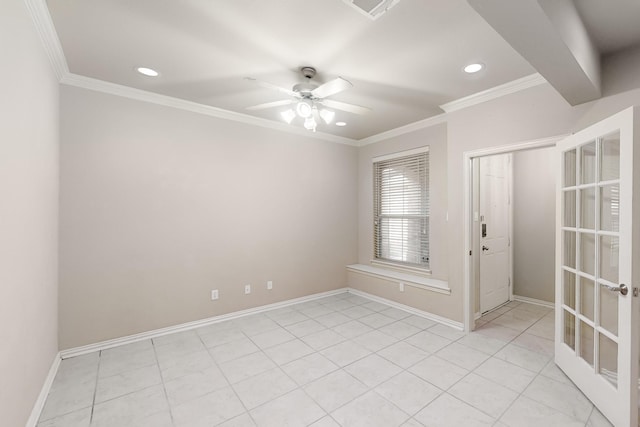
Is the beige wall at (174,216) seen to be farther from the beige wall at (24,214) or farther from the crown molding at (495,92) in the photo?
the crown molding at (495,92)

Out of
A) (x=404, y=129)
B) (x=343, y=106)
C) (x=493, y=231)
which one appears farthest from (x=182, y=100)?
(x=493, y=231)

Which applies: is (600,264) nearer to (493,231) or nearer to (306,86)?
(493,231)

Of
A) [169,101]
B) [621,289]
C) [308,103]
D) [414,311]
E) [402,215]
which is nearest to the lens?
[621,289]

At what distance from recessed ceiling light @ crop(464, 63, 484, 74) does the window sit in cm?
153

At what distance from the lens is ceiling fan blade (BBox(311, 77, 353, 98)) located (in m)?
2.08

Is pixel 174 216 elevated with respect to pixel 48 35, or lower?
lower

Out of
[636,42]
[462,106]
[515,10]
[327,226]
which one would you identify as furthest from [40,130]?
[636,42]

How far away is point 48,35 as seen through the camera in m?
1.97

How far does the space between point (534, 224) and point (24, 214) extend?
5.80 meters

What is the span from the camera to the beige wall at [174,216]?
269 cm

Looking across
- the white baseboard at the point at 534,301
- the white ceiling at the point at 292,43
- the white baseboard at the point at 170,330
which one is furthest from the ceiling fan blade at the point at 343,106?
the white baseboard at the point at 534,301

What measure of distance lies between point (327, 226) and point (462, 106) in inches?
103

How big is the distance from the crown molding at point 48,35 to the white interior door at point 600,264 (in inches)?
149

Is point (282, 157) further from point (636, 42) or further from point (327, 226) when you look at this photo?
point (636, 42)
